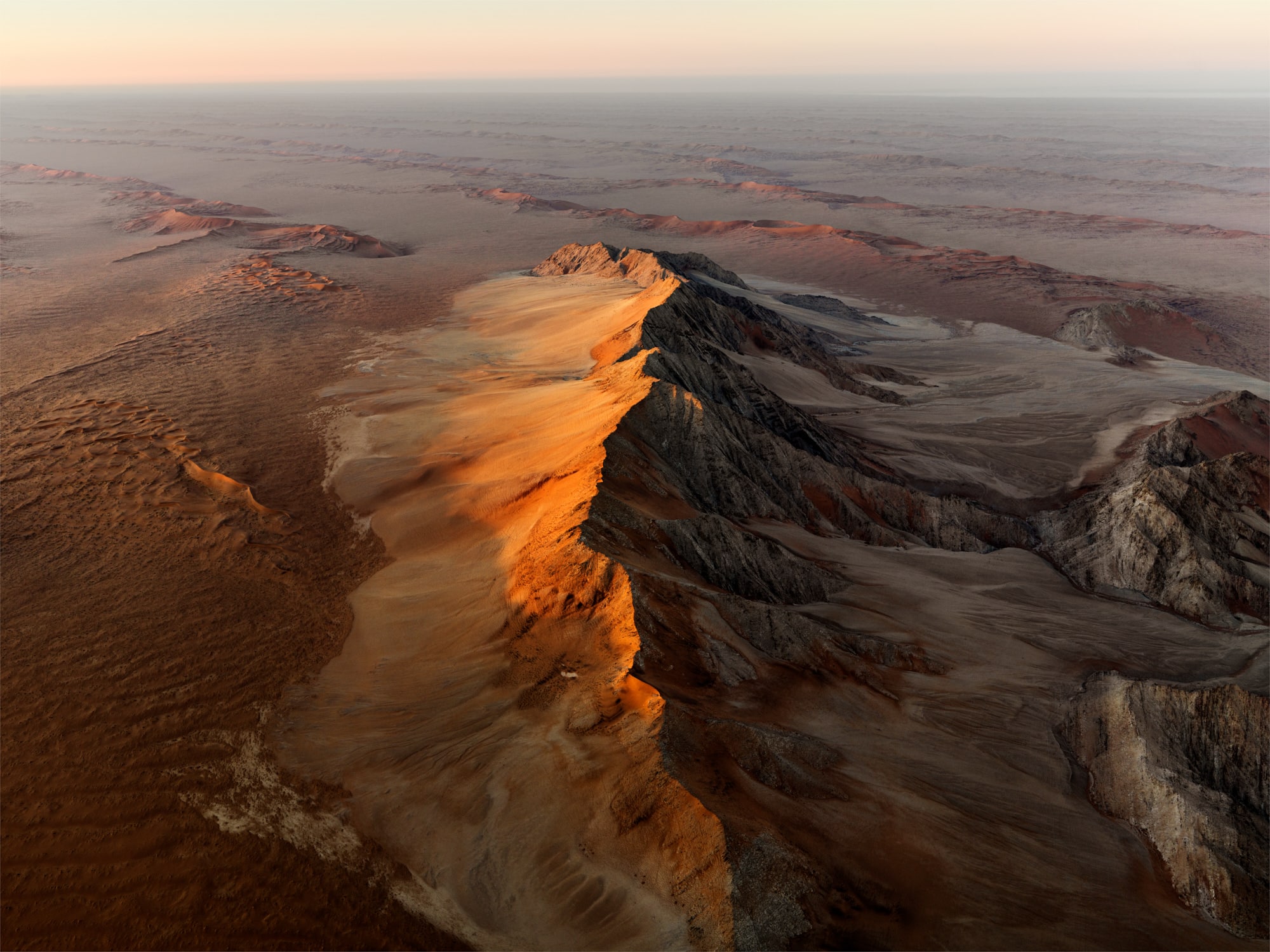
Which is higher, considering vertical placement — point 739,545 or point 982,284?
point 982,284

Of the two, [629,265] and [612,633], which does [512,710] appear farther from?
[629,265]

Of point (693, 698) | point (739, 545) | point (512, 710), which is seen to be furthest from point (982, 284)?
point (512, 710)

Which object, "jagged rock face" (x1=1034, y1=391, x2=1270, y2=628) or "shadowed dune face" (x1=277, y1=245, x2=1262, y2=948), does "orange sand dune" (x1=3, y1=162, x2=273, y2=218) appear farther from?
"jagged rock face" (x1=1034, y1=391, x2=1270, y2=628)

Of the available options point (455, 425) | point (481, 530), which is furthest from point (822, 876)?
point (455, 425)

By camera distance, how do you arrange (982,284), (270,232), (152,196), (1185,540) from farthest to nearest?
(152,196) → (270,232) → (982,284) → (1185,540)

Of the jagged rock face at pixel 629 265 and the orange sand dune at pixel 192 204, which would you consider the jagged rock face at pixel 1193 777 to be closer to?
the jagged rock face at pixel 629 265

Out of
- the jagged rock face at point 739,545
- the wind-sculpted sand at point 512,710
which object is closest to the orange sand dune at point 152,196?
the jagged rock face at point 739,545

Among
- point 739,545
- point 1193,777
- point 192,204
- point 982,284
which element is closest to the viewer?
point 1193,777
